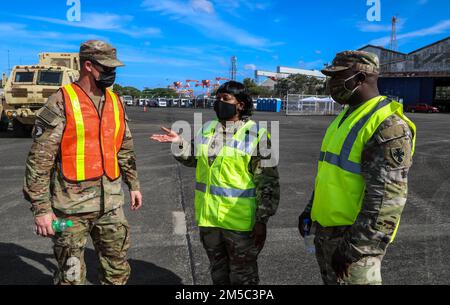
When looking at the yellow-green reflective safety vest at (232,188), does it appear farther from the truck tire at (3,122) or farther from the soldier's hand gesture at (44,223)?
the truck tire at (3,122)

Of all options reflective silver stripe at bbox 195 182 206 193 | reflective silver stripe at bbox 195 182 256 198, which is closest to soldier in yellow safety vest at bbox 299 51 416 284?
reflective silver stripe at bbox 195 182 256 198

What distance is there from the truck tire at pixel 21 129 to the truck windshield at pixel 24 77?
1.62m

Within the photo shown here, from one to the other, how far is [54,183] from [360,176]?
6.76ft

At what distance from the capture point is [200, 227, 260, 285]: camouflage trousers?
2.63m

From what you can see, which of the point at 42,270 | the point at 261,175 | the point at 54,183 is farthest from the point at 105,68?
the point at 42,270

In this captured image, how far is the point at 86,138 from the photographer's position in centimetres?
262

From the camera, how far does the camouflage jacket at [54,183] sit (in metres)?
2.46

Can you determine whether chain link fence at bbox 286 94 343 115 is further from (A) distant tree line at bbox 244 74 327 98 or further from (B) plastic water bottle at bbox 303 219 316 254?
(A) distant tree line at bbox 244 74 327 98

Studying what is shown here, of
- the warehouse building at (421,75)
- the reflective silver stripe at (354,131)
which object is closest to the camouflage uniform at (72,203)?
the reflective silver stripe at (354,131)

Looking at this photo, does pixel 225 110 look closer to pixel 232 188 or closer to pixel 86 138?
pixel 232 188

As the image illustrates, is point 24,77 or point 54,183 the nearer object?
point 54,183

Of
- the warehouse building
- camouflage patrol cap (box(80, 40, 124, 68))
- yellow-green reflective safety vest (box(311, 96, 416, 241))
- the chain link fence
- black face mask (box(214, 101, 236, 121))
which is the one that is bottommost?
yellow-green reflective safety vest (box(311, 96, 416, 241))

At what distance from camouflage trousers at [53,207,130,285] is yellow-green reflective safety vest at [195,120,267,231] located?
2.16 feet
